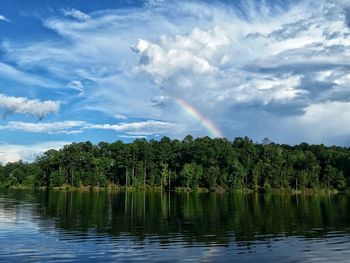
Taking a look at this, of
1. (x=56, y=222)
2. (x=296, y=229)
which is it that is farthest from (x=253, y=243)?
(x=56, y=222)

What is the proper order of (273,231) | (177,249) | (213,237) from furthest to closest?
(273,231)
(213,237)
(177,249)

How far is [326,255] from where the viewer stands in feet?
121

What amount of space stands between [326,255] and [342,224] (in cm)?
2521

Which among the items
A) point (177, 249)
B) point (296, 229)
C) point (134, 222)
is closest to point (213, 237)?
point (177, 249)

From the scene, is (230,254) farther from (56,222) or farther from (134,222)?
(56,222)

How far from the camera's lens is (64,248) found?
3997 cm

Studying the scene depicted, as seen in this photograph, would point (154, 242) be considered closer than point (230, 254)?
No

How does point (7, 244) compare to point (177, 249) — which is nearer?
point (177, 249)

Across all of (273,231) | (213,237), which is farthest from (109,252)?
(273,231)

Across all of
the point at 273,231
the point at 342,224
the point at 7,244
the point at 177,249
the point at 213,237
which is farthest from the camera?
the point at 342,224

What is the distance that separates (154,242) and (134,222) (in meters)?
19.0

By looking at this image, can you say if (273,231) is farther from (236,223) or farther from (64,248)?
(64,248)

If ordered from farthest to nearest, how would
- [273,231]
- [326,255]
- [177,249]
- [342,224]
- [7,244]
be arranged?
[342,224] < [273,231] < [7,244] < [177,249] < [326,255]

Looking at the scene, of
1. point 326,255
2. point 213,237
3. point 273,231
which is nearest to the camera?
point 326,255
